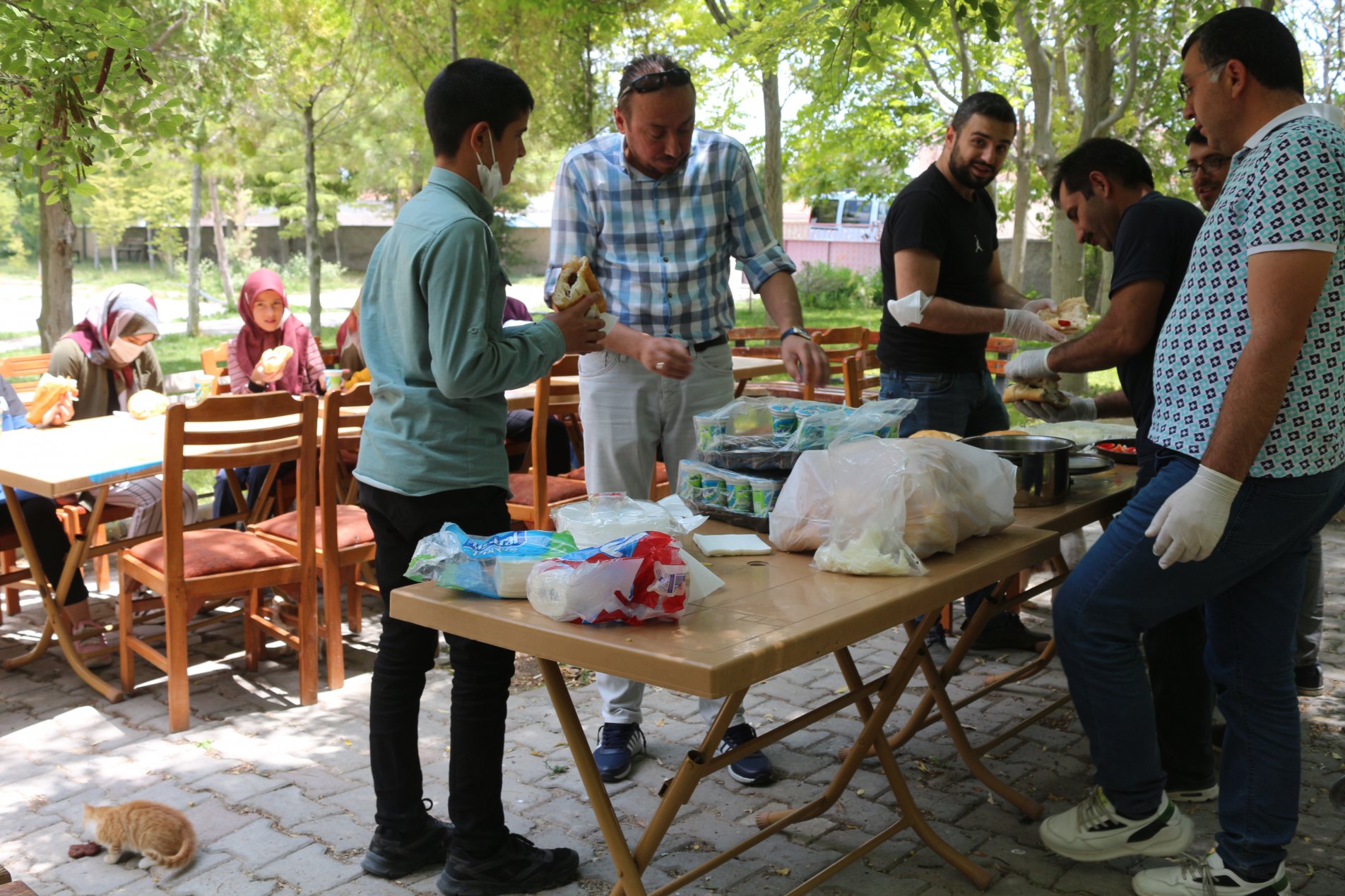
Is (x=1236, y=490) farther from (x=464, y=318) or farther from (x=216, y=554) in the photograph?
(x=216, y=554)

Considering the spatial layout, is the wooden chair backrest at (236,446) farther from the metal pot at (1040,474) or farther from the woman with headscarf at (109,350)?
the metal pot at (1040,474)

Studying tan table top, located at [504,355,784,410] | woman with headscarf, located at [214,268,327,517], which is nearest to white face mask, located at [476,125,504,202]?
tan table top, located at [504,355,784,410]

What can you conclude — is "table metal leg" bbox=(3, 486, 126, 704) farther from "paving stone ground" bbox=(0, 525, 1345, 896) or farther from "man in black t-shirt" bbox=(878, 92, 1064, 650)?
"man in black t-shirt" bbox=(878, 92, 1064, 650)

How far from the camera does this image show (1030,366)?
11.1 feet

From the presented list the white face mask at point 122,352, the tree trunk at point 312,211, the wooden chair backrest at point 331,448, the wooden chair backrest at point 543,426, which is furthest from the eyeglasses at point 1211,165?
the tree trunk at point 312,211

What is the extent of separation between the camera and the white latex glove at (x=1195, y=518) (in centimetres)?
215

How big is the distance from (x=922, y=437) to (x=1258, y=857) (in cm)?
120

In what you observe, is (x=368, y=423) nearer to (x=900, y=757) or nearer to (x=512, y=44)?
(x=900, y=757)

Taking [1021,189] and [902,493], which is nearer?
[902,493]

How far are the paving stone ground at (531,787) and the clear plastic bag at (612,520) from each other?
40.5 inches

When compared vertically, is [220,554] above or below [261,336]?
below

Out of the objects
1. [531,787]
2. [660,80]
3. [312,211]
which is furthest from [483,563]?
[312,211]

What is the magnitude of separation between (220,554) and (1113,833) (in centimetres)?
311

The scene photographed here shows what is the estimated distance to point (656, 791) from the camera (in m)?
3.29
